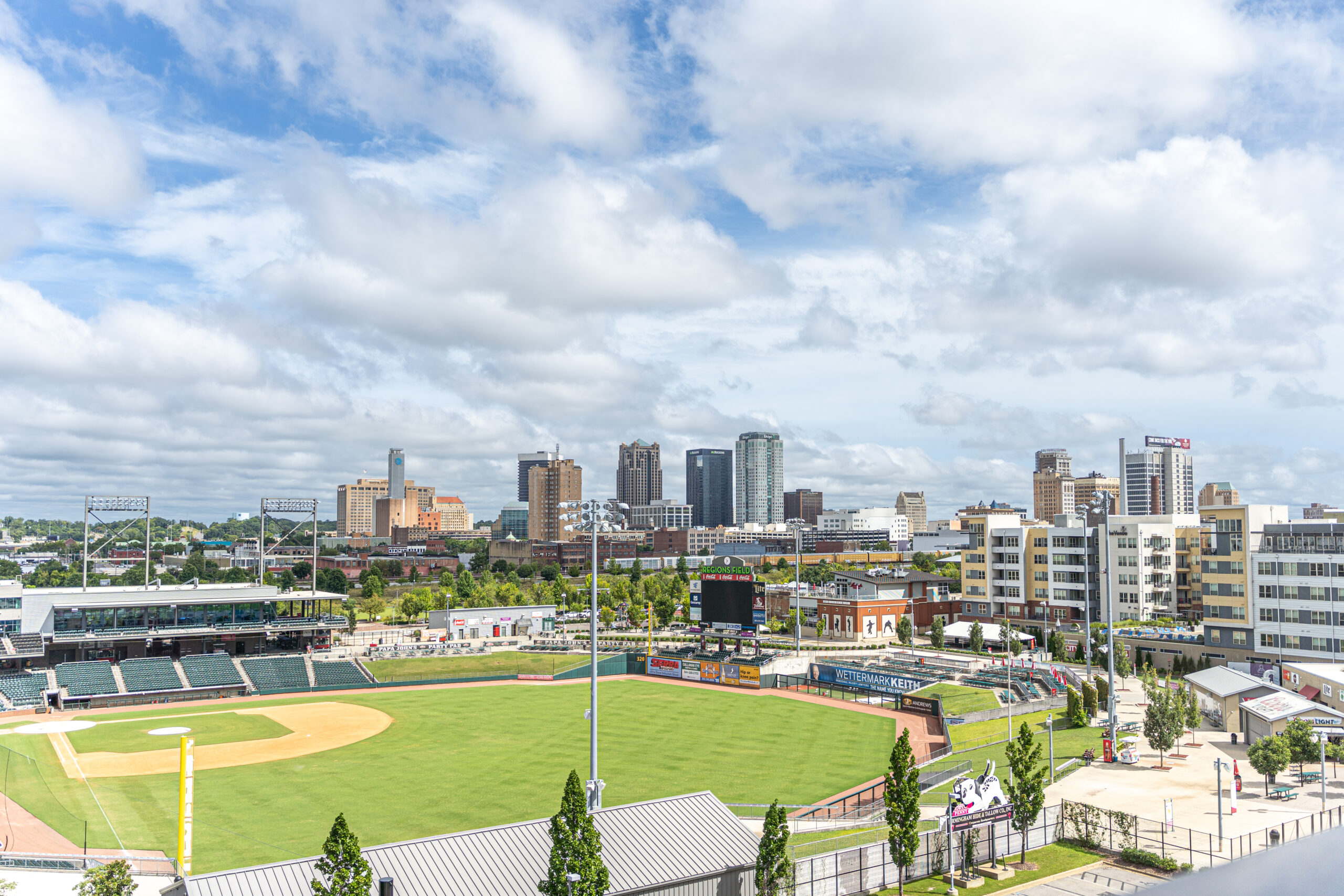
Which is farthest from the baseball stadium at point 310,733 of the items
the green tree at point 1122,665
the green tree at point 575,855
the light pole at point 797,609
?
the green tree at point 1122,665

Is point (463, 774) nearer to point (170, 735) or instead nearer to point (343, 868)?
point (170, 735)

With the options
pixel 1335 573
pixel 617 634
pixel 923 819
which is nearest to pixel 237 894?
pixel 923 819

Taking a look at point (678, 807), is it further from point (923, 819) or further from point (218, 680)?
point (218, 680)

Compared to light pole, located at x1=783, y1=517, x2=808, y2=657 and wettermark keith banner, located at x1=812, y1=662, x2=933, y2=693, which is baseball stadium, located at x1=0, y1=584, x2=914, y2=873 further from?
light pole, located at x1=783, y1=517, x2=808, y2=657

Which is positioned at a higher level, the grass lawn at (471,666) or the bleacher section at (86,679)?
the bleacher section at (86,679)

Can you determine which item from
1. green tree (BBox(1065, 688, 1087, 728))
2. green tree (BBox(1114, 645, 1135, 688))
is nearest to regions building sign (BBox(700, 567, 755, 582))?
green tree (BBox(1065, 688, 1087, 728))

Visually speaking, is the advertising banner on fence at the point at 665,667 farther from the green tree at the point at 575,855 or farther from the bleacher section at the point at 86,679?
the green tree at the point at 575,855
